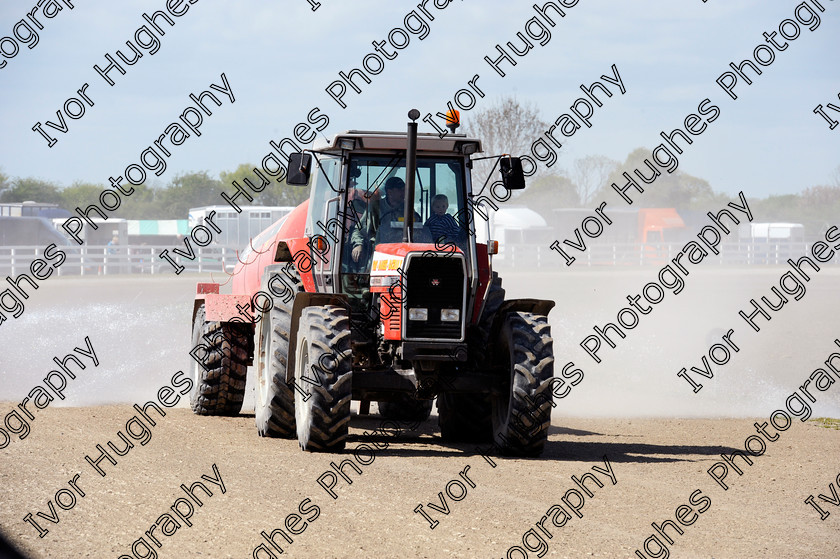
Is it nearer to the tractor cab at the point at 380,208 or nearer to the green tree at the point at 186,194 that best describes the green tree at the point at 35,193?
the green tree at the point at 186,194

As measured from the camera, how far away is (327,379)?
8023 millimetres

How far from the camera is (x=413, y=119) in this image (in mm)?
8102

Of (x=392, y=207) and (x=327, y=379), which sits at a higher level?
(x=392, y=207)

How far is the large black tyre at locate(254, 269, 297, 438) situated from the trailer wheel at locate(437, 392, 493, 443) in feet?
5.00

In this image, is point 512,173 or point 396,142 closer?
point 512,173

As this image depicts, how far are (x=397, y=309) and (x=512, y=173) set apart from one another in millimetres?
1637

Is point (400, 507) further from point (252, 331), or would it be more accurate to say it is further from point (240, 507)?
point (252, 331)

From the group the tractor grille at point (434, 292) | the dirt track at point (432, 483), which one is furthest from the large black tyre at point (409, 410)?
the tractor grille at point (434, 292)

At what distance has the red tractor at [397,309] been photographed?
826cm

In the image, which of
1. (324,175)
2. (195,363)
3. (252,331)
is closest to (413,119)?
(324,175)

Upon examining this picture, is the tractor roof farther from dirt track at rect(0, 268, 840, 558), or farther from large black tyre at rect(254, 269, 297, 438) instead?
dirt track at rect(0, 268, 840, 558)

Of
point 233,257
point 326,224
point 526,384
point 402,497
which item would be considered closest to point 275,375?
point 326,224

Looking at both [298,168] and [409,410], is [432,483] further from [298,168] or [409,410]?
[409,410]

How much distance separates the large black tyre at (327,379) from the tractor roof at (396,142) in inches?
61.9
